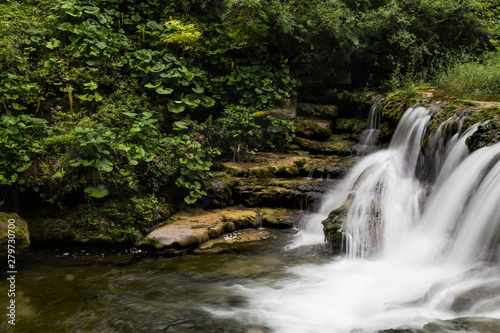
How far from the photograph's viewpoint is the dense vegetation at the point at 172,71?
5.61m

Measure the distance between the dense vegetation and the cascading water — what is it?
2.97m

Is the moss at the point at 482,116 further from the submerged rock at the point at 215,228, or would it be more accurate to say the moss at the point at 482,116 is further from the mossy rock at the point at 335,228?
the submerged rock at the point at 215,228

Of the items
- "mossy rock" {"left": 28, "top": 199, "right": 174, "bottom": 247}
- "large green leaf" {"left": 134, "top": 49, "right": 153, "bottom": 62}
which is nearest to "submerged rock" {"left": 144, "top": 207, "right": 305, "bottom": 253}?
"mossy rock" {"left": 28, "top": 199, "right": 174, "bottom": 247}

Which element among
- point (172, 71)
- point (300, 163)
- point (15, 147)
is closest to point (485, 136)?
point (300, 163)

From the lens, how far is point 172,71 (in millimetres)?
7414

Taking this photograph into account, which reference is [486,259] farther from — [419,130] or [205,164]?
[205,164]

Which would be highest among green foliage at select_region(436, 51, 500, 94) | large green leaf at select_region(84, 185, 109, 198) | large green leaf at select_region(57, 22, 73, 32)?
large green leaf at select_region(57, 22, 73, 32)

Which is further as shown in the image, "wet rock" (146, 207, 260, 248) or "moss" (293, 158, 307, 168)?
"moss" (293, 158, 307, 168)

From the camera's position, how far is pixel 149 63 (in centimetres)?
752

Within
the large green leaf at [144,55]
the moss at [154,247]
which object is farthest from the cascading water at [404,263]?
the large green leaf at [144,55]

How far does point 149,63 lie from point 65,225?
13.2ft

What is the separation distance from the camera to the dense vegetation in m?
5.61

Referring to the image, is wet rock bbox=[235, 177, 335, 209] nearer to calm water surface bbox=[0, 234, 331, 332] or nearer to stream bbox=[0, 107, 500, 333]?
stream bbox=[0, 107, 500, 333]

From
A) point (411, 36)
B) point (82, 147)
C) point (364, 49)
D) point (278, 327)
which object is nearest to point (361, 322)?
point (278, 327)
